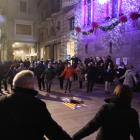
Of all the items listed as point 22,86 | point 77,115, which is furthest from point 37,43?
point 22,86

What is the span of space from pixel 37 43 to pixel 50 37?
6.70 metres

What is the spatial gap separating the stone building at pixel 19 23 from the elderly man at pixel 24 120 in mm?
29754

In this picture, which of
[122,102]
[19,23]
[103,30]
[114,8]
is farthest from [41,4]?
[122,102]

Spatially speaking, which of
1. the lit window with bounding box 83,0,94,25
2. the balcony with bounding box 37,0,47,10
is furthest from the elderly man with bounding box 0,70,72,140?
the balcony with bounding box 37,0,47,10

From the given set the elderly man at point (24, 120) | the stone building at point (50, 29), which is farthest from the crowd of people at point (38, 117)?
the stone building at point (50, 29)

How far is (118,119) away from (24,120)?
1160mm

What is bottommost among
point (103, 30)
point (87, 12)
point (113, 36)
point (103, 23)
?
point (113, 36)

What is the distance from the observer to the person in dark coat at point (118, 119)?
202cm

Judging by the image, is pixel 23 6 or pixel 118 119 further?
pixel 23 6

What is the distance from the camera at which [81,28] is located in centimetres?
1830

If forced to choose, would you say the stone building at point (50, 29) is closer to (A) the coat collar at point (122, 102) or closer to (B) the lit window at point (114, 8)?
(B) the lit window at point (114, 8)

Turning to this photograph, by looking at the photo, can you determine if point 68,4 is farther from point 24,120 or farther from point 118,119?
point 24,120

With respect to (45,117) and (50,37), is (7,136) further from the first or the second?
(50,37)

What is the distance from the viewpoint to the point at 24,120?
5.42 ft
